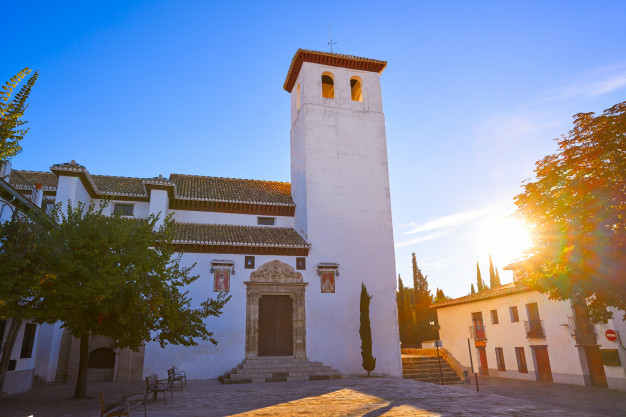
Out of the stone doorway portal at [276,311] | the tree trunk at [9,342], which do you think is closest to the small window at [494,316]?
the stone doorway portal at [276,311]

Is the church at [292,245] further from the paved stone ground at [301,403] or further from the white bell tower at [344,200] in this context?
the paved stone ground at [301,403]

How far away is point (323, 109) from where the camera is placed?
2364cm

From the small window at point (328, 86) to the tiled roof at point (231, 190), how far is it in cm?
630

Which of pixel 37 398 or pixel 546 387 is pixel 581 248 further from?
pixel 37 398

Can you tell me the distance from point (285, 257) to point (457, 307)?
711 inches

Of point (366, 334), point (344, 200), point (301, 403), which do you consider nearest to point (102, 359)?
point (301, 403)

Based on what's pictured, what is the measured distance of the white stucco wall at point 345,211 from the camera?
20359 mm

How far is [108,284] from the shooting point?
10969mm

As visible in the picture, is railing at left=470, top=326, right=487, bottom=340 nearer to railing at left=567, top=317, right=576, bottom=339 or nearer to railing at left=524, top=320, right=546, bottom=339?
railing at left=524, top=320, right=546, bottom=339

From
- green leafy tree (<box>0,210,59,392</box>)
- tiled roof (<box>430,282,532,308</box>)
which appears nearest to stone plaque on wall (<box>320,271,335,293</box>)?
tiled roof (<box>430,282,532,308</box>)

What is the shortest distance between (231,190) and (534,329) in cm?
1943

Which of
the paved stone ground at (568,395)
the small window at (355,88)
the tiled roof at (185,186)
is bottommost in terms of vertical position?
the paved stone ground at (568,395)

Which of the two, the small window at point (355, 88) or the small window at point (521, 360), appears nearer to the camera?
the small window at point (521, 360)

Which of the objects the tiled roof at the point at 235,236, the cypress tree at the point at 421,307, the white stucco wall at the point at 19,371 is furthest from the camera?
the cypress tree at the point at 421,307
